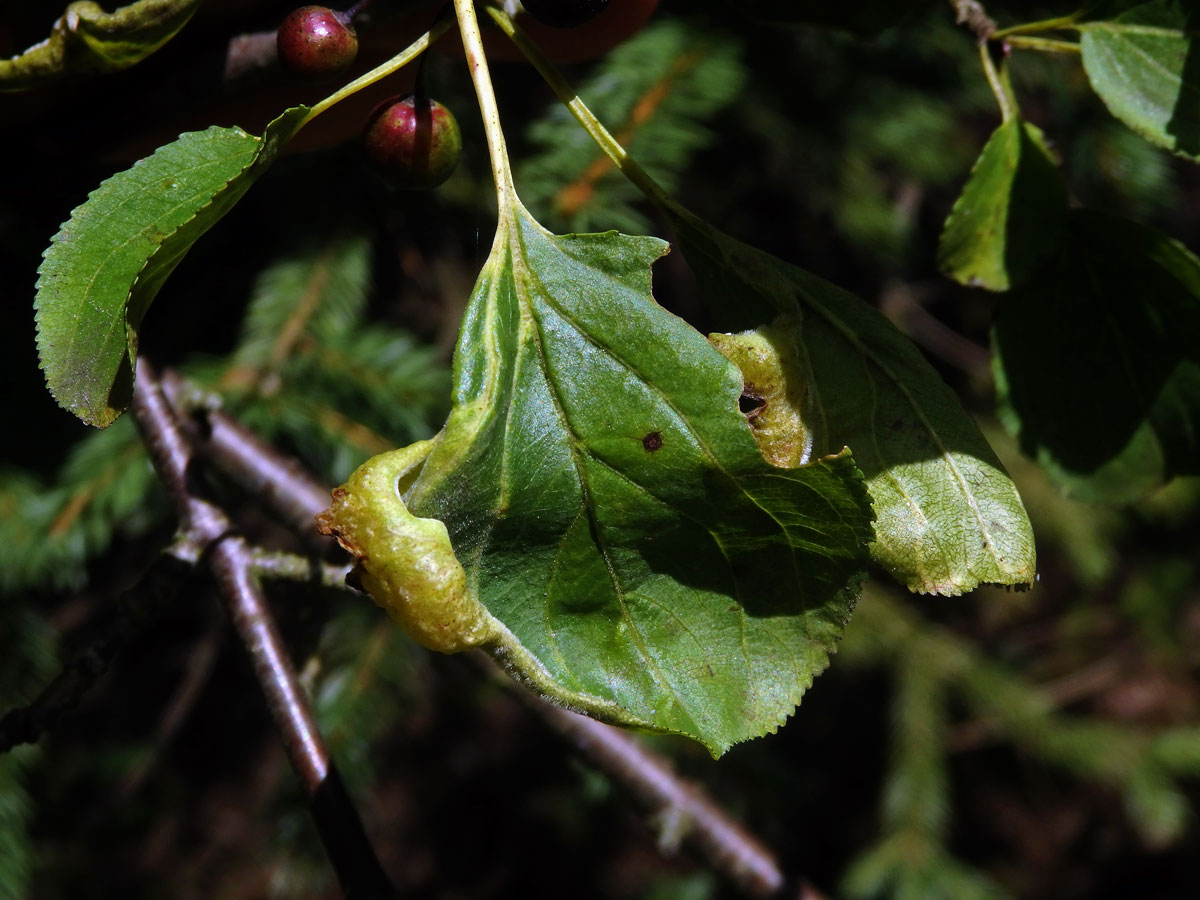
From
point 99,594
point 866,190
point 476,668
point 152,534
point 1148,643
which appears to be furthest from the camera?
point 1148,643

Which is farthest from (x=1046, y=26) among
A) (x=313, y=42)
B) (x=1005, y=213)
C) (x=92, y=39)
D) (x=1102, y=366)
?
(x=92, y=39)

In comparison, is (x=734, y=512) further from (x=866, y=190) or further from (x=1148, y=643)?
(x=1148, y=643)

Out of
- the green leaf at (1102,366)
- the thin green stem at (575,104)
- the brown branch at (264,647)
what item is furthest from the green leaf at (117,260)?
the green leaf at (1102,366)

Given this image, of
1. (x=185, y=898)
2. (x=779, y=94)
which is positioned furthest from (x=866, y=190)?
(x=185, y=898)

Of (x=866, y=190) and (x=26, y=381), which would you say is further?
(x=866, y=190)

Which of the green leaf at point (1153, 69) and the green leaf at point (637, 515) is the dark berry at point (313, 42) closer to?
the green leaf at point (637, 515)

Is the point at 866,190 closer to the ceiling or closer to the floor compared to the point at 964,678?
closer to the ceiling
